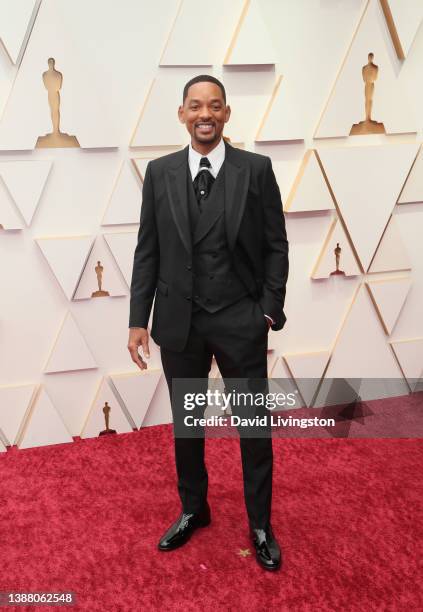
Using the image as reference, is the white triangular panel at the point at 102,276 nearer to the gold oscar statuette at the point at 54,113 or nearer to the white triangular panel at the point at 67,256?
the white triangular panel at the point at 67,256

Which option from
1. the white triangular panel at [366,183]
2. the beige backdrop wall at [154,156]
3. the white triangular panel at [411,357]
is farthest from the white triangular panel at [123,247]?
the white triangular panel at [411,357]

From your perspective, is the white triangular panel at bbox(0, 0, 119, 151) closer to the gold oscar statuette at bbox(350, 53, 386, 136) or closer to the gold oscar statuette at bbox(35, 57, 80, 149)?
the gold oscar statuette at bbox(35, 57, 80, 149)

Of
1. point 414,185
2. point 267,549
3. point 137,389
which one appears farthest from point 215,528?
point 414,185

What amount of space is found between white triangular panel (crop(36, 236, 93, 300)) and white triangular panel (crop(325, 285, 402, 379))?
50.5 inches

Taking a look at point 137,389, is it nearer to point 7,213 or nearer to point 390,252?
point 7,213

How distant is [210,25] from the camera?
2.43m

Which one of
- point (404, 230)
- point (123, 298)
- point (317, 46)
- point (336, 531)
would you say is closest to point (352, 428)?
point (336, 531)

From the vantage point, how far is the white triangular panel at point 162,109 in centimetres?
243

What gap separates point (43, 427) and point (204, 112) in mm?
1657

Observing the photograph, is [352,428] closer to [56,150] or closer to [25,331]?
[25,331]

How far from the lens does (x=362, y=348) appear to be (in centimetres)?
298

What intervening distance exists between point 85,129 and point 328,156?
3.48ft

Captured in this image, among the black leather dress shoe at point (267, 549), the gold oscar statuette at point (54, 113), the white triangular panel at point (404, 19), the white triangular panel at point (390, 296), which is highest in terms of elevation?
the white triangular panel at point (404, 19)

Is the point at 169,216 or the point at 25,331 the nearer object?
the point at 169,216
